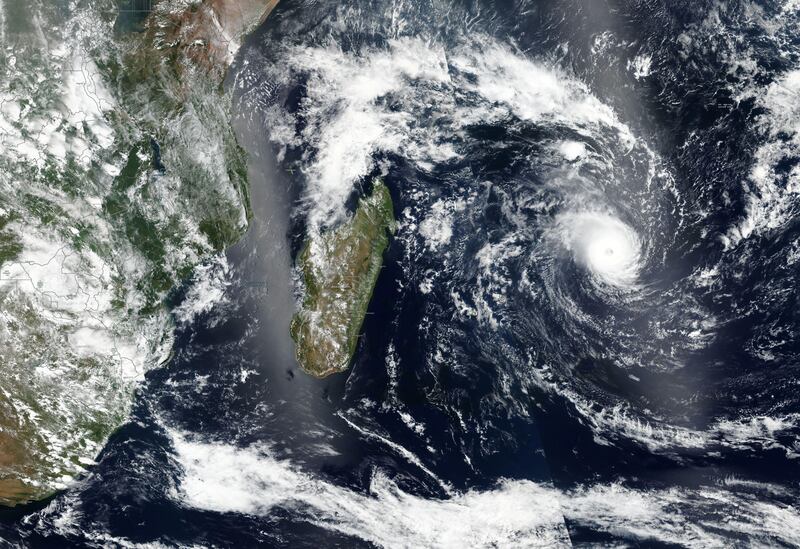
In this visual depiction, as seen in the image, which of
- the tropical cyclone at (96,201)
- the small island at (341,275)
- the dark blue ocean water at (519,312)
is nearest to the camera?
the dark blue ocean water at (519,312)

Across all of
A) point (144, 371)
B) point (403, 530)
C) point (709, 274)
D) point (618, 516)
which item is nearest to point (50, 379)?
point (144, 371)

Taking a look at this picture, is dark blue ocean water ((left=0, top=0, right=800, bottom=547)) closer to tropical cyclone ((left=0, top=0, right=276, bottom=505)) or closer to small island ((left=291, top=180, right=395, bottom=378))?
small island ((left=291, top=180, right=395, bottom=378))

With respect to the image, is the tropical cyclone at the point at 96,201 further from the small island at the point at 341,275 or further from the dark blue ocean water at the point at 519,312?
the small island at the point at 341,275

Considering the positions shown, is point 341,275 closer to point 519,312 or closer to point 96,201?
point 519,312

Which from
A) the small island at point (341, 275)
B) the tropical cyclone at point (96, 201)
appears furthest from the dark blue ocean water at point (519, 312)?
the tropical cyclone at point (96, 201)

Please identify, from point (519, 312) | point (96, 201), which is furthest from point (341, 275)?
point (96, 201)
